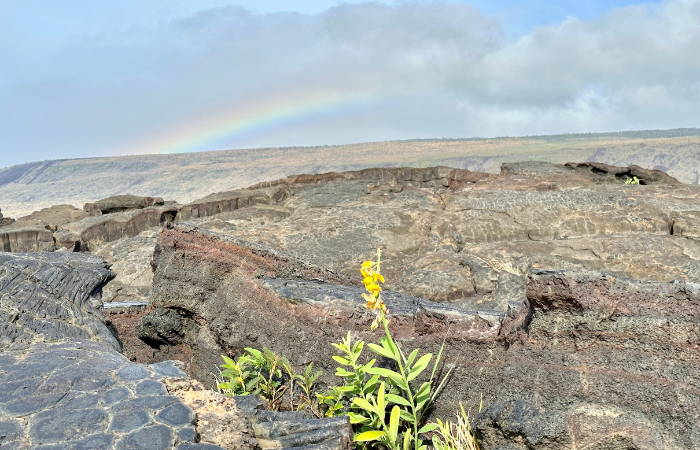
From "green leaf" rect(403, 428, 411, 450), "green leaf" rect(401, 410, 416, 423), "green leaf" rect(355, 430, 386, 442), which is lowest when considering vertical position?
"green leaf" rect(403, 428, 411, 450)

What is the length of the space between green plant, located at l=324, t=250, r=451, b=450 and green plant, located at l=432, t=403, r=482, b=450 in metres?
0.08

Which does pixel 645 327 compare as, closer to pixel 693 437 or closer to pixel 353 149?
pixel 693 437

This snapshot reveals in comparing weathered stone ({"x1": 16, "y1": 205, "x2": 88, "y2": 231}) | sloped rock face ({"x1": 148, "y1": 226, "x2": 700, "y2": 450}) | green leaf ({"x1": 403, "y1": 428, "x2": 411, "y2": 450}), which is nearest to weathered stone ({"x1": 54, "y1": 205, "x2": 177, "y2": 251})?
weathered stone ({"x1": 16, "y1": 205, "x2": 88, "y2": 231})

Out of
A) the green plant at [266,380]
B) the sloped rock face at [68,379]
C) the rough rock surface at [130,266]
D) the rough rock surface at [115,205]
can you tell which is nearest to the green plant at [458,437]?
the green plant at [266,380]

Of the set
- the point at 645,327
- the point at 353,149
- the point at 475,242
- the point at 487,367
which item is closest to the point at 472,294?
the point at 475,242

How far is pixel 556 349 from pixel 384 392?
0.89 metres

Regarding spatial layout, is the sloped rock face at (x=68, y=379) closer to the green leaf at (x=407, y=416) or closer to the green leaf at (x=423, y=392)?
the green leaf at (x=407, y=416)

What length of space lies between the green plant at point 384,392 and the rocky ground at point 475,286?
258mm

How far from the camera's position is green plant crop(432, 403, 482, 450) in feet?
9.45

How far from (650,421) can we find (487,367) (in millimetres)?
850

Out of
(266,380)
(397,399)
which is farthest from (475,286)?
(397,399)

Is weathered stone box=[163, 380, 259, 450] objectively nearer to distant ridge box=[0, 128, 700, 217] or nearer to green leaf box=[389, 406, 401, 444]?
green leaf box=[389, 406, 401, 444]

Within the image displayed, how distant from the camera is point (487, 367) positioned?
3.19 m

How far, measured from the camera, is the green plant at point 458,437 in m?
2.88
